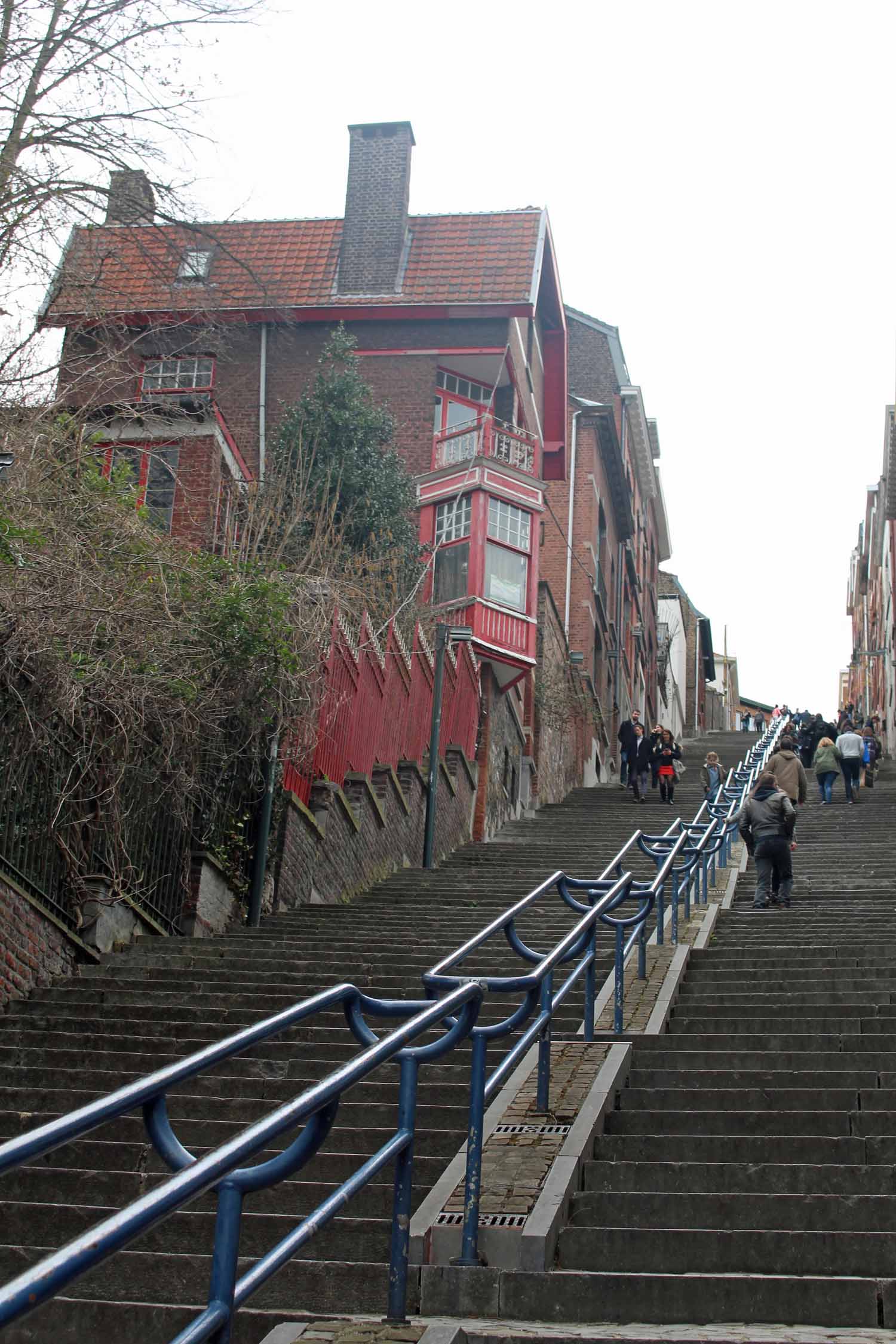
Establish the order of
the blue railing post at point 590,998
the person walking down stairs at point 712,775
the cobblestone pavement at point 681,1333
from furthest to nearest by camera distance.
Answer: the person walking down stairs at point 712,775, the blue railing post at point 590,998, the cobblestone pavement at point 681,1333

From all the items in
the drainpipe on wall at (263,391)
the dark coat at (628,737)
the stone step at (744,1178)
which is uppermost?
the drainpipe on wall at (263,391)

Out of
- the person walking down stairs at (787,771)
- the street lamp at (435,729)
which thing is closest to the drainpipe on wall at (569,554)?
the street lamp at (435,729)

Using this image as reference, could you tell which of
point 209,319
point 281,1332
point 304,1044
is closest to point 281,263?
point 209,319

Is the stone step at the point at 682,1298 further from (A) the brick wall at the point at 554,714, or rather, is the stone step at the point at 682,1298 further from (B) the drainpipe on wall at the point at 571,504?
(B) the drainpipe on wall at the point at 571,504

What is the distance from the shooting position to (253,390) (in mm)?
29656

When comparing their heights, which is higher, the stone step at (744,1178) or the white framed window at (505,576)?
the white framed window at (505,576)

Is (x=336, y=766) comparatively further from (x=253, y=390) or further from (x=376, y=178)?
(x=376, y=178)

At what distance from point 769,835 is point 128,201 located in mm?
8818

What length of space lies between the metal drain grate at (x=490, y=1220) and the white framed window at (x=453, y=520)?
20947mm

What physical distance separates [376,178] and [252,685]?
2018cm

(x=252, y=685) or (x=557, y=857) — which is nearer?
(x=252, y=685)

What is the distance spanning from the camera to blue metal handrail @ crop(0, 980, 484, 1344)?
2.63 metres

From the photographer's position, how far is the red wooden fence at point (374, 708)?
53.0 ft

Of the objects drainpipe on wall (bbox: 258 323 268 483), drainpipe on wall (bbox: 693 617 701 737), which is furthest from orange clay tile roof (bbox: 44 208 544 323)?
drainpipe on wall (bbox: 693 617 701 737)
